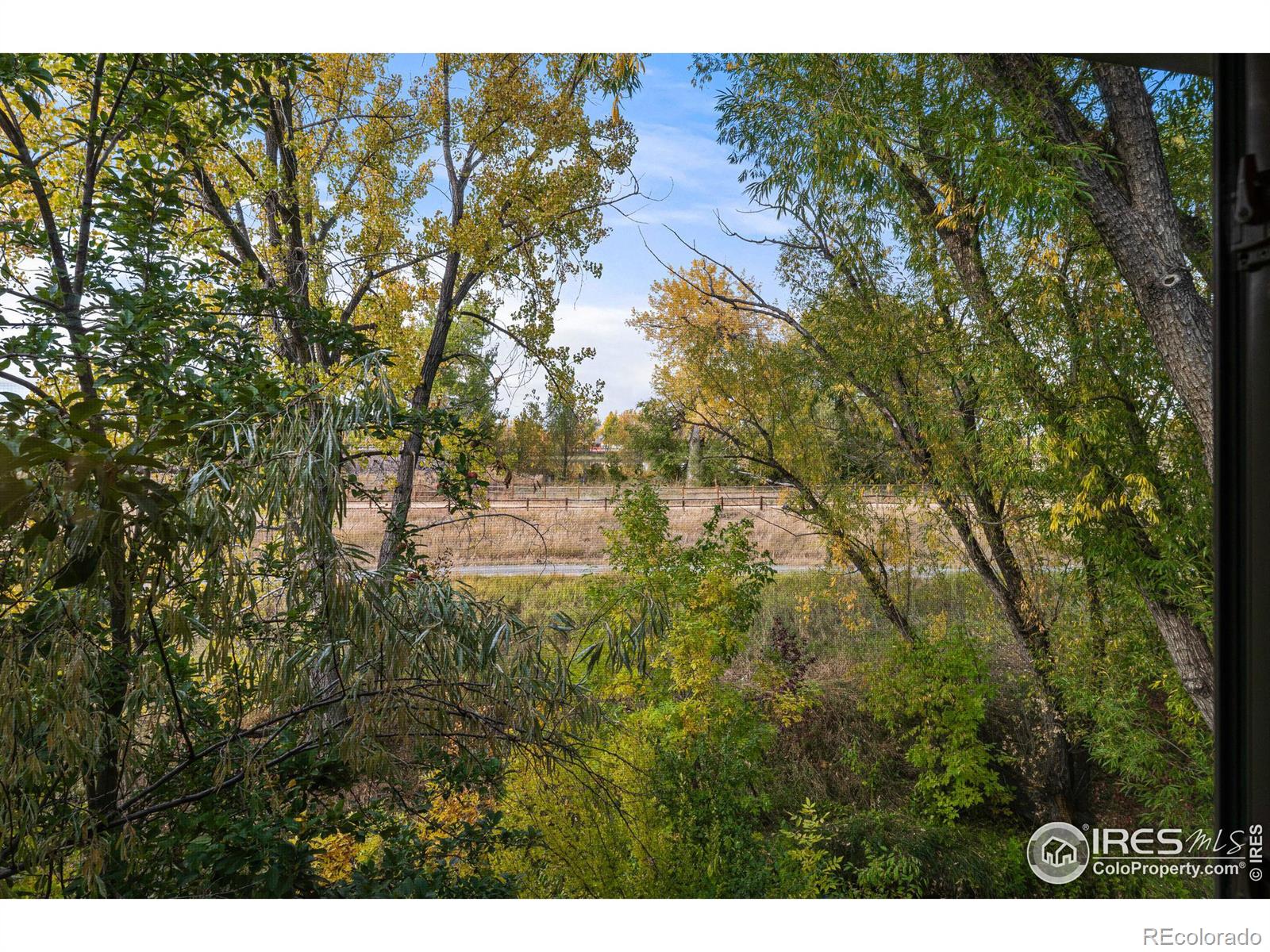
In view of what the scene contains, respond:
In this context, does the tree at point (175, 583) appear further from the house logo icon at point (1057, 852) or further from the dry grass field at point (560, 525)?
the house logo icon at point (1057, 852)

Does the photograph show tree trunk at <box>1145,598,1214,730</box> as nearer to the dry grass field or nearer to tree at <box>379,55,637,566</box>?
the dry grass field

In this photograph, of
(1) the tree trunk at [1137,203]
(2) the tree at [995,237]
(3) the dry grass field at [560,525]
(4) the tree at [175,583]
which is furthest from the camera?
(3) the dry grass field at [560,525]

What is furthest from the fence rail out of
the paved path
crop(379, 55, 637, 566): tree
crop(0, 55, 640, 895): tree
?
crop(0, 55, 640, 895): tree

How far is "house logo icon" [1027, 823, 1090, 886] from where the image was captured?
6.62 ft

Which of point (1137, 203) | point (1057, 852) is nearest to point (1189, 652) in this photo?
point (1057, 852)

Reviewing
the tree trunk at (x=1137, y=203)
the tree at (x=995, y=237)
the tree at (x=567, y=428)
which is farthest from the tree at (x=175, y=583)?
the tree trunk at (x=1137, y=203)

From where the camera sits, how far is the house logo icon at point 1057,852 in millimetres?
2018

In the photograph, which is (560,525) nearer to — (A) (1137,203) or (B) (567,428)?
(B) (567,428)

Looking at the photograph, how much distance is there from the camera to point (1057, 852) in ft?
6.97

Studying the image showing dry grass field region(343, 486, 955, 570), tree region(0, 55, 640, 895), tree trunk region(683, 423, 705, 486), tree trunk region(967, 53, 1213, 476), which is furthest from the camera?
tree trunk region(683, 423, 705, 486)
